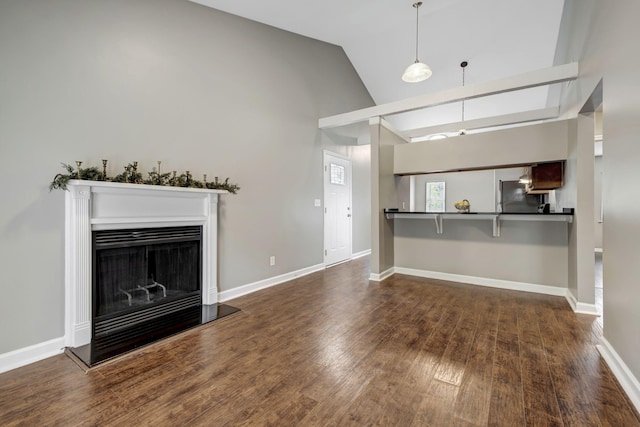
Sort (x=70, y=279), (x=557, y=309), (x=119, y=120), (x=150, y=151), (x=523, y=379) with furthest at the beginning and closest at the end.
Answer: (x=557, y=309), (x=150, y=151), (x=119, y=120), (x=70, y=279), (x=523, y=379)

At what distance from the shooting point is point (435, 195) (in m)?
7.53

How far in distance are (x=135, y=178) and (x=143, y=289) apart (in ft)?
3.57

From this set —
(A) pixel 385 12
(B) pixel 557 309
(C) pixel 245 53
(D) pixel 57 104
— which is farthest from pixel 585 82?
(D) pixel 57 104

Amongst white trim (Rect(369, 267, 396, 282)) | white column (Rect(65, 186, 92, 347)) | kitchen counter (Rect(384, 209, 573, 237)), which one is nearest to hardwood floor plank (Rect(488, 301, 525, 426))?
kitchen counter (Rect(384, 209, 573, 237))

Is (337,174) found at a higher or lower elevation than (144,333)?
higher

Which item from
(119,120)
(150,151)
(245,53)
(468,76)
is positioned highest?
(468,76)

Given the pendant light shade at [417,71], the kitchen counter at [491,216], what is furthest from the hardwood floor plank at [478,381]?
the pendant light shade at [417,71]

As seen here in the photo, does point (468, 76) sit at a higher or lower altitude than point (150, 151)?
higher

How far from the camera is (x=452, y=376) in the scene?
1.86m

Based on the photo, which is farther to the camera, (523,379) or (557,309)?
(557,309)

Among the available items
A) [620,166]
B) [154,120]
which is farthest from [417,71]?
[154,120]

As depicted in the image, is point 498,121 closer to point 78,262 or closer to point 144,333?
point 144,333

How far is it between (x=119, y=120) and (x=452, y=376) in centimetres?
Answer: 345

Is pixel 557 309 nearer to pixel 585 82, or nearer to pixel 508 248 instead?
pixel 508 248
